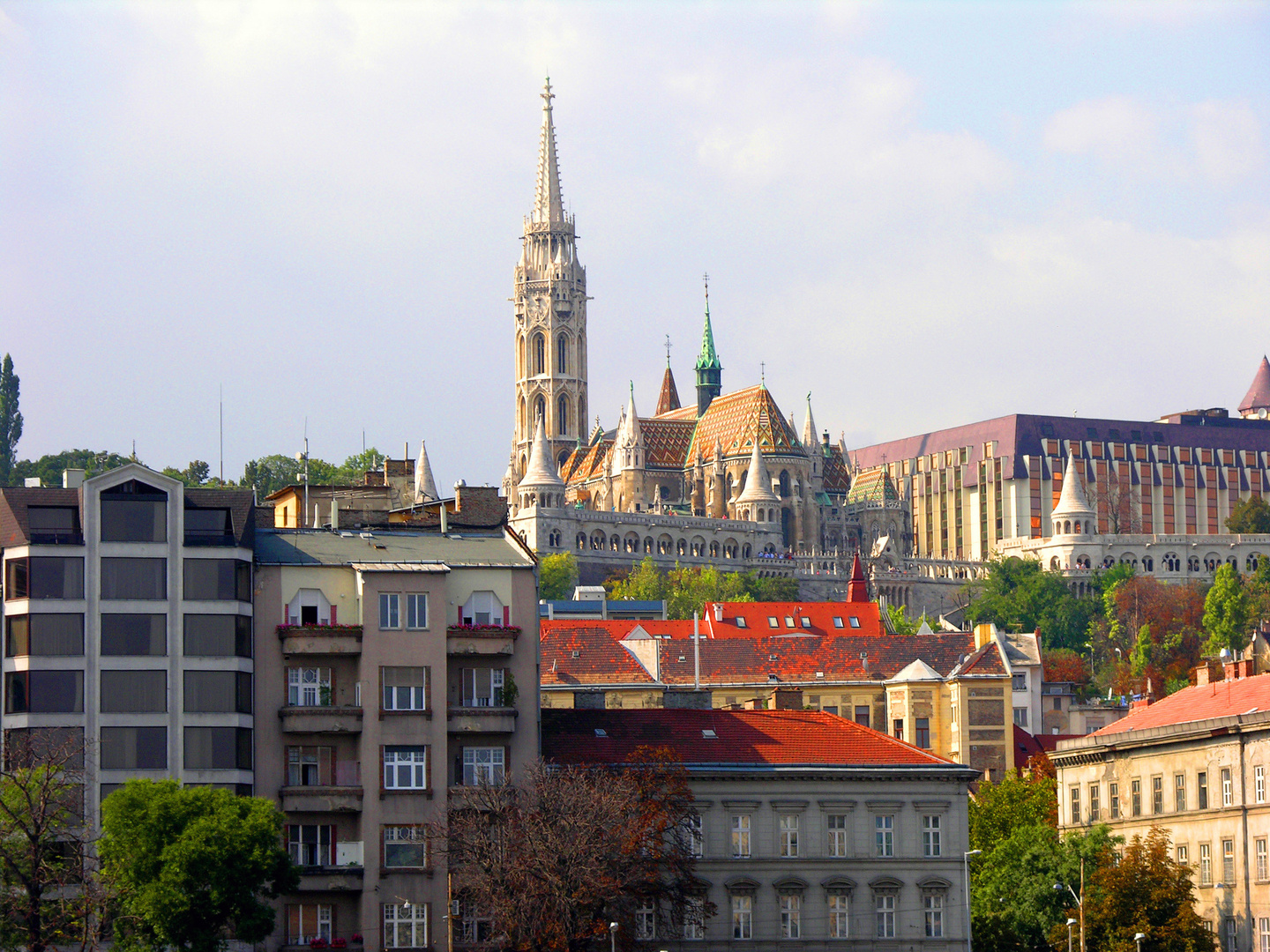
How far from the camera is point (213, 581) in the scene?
259 feet

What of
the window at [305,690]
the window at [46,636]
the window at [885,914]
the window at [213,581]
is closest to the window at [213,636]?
the window at [213,581]

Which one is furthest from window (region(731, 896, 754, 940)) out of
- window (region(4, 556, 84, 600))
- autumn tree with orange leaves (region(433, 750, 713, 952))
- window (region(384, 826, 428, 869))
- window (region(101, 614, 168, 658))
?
window (region(4, 556, 84, 600))

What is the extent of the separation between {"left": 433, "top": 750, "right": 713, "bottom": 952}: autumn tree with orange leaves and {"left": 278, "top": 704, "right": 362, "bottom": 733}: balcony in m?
3.72

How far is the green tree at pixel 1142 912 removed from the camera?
86250 millimetres

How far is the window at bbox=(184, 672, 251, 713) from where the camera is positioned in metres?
77.6

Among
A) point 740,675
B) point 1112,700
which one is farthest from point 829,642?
point 1112,700

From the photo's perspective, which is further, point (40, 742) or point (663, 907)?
point (663, 907)

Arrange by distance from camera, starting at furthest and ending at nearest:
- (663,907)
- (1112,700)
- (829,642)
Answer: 1. (1112,700)
2. (829,642)
3. (663,907)

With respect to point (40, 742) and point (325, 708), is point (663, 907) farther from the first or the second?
point (40, 742)

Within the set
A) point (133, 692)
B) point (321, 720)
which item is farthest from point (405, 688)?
point (133, 692)

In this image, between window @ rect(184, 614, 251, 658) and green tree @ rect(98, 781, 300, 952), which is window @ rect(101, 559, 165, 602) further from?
green tree @ rect(98, 781, 300, 952)

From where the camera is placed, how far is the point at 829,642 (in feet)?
473

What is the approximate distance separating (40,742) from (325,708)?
7.89 meters

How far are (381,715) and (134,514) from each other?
29.8ft
